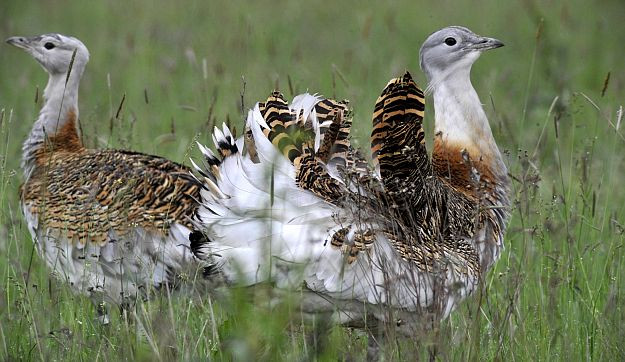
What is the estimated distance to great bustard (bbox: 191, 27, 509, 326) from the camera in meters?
2.80

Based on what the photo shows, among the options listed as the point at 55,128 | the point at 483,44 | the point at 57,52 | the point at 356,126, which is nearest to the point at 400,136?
the point at 483,44

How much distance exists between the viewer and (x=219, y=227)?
115 inches

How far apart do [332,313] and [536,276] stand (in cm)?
107

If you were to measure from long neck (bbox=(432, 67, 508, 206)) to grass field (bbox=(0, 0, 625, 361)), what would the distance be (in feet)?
0.31

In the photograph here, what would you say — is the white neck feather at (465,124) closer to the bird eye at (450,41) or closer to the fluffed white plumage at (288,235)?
the bird eye at (450,41)

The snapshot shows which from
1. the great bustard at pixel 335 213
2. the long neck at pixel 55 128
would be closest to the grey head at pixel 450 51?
the great bustard at pixel 335 213

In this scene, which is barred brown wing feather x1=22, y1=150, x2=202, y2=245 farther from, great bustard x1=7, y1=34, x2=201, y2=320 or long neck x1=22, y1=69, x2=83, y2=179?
long neck x1=22, y1=69, x2=83, y2=179

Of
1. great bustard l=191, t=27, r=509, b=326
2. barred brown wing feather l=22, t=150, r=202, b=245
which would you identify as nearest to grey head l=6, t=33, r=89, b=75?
barred brown wing feather l=22, t=150, r=202, b=245

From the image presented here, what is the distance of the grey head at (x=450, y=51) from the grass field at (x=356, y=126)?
0.23 m

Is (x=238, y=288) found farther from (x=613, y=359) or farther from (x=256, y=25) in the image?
(x=256, y=25)

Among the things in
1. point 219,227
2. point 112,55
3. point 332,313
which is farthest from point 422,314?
point 112,55

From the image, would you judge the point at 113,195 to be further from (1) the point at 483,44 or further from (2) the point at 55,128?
(1) the point at 483,44

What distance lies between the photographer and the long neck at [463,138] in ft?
12.2

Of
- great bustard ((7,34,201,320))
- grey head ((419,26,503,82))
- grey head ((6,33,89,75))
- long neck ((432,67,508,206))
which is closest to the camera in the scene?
great bustard ((7,34,201,320))
